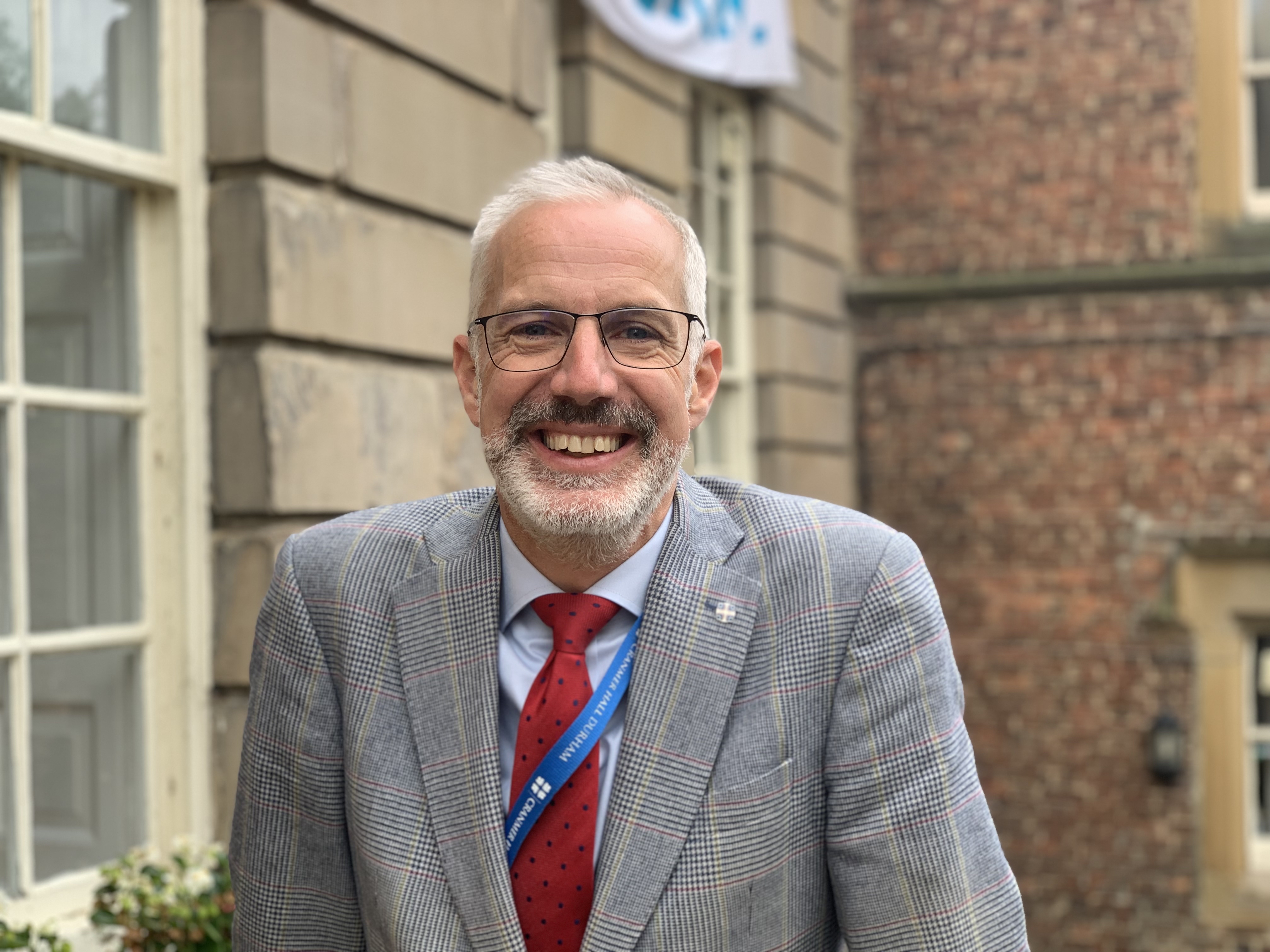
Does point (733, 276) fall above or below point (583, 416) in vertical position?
above

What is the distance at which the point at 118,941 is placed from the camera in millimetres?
2947

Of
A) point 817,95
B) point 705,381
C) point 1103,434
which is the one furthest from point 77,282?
point 1103,434

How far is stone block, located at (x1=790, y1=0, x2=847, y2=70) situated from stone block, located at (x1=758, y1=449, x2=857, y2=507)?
2.13 meters

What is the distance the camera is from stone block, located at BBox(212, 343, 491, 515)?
10.7 ft

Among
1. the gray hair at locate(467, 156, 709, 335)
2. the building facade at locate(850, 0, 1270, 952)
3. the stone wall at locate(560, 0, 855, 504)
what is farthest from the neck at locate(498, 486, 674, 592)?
the building facade at locate(850, 0, 1270, 952)

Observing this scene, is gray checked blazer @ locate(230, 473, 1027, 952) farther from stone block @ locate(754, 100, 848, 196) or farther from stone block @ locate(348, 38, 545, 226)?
stone block @ locate(754, 100, 848, 196)

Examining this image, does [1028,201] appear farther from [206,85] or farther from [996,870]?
[996,870]

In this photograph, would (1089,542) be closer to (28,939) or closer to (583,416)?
(28,939)

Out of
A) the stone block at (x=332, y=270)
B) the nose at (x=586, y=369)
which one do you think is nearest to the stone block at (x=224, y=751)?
the stone block at (x=332, y=270)

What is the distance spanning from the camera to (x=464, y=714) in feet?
5.56

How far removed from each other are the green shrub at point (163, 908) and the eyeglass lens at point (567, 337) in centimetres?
148

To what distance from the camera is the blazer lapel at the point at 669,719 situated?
158 centimetres

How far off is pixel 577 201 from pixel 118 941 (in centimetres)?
210

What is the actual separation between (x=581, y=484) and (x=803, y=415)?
550 centimetres
